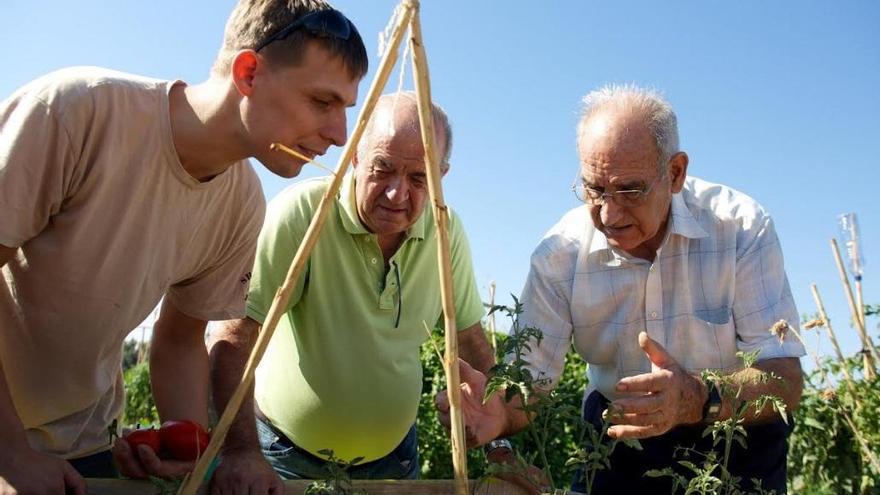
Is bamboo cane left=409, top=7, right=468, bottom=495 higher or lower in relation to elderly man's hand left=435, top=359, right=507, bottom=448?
higher

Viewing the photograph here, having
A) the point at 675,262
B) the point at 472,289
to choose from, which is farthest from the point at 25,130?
the point at 675,262

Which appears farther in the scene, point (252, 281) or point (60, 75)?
point (252, 281)

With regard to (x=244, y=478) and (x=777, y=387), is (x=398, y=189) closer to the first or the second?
(x=244, y=478)

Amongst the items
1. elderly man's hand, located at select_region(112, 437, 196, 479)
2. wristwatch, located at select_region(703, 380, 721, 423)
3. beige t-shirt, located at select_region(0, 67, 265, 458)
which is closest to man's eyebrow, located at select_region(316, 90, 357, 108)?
beige t-shirt, located at select_region(0, 67, 265, 458)

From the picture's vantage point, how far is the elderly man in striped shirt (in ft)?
7.53

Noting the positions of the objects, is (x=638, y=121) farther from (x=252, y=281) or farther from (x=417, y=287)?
(x=252, y=281)

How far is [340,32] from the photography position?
1.76 metres

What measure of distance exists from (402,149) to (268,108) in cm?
64

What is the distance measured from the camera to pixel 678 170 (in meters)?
2.45

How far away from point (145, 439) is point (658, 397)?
1.09m

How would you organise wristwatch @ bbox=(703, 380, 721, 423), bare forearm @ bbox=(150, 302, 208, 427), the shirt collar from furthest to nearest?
the shirt collar < bare forearm @ bbox=(150, 302, 208, 427) < wristwatch @ bbox=(703, 380, 721, 423)

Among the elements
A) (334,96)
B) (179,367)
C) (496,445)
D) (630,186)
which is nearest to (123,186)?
(334,96)

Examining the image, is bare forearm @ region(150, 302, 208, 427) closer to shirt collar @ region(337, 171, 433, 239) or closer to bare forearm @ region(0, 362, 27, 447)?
shirt collar @ region(337, 171, 433, 239)

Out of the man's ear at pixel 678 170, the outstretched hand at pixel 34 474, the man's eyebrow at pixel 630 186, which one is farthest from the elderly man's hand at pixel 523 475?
the man's ear at pixel 678 170
